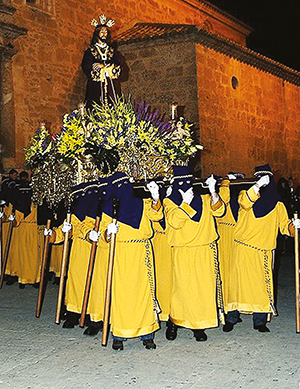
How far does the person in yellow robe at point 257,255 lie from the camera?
6688 mm

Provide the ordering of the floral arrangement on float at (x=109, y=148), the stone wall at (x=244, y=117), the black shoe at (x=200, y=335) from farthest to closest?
the stone wall at (x=244, y=117), the floral arrangement on float at (x=109, y=148), the black shoe at (x=200, y=335)

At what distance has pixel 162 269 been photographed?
7148mm

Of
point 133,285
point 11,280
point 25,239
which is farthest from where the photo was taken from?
point 11,280

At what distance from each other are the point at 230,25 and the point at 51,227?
19.4 m

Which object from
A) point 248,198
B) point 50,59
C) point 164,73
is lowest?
point 248,198

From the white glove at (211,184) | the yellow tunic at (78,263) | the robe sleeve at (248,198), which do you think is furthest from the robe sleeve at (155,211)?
the robe sleeve at (248,198)

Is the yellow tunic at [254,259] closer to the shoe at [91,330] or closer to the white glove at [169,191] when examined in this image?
the white glove at [169,191]

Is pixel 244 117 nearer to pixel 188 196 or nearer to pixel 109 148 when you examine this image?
pixel 109 148

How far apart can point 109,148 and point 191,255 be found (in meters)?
1.63

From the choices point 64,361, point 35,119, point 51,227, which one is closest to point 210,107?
point 35,119

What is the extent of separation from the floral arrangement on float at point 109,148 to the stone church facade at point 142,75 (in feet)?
20.7

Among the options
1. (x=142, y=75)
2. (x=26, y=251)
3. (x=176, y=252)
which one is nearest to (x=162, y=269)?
(x=176, y=252)

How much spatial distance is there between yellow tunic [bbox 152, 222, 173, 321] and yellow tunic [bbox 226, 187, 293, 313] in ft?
2.51

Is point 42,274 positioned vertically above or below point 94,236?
below
